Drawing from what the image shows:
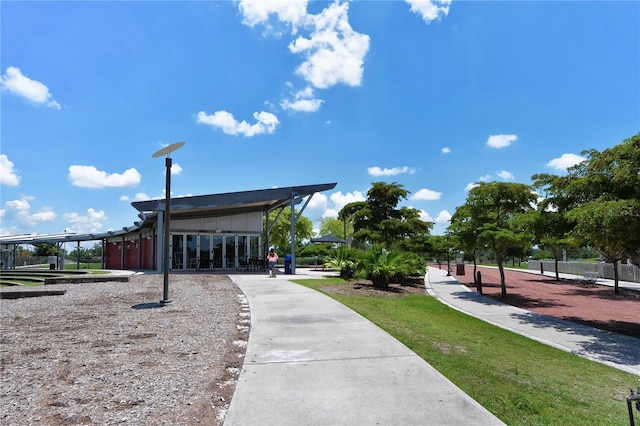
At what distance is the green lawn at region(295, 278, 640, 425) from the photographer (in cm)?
409

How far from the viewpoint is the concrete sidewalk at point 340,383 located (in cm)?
369

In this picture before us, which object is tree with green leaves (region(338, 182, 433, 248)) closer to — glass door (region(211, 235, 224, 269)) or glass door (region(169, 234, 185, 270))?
glass door (region(211, 235, 224, 269))

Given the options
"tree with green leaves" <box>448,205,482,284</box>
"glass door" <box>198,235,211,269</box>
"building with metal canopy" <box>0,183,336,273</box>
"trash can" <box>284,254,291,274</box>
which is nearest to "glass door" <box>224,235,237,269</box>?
"building with metal canopy" <box>0,183,336,273</box>

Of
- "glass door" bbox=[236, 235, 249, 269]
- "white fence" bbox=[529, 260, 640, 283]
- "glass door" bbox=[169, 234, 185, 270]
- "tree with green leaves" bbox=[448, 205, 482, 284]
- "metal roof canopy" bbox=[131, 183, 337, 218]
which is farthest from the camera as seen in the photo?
"glass door" bbox=[236, 235, 249, 269]

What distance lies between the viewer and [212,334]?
7078mm

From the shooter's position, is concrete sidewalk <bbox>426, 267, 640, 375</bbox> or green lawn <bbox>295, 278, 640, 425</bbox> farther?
concrete sidewalk <bbox>426, 267, 640, 375</bbox>

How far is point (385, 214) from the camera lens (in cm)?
3155

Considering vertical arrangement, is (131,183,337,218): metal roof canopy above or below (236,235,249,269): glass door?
above

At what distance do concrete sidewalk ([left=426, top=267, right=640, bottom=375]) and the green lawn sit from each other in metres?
0.54

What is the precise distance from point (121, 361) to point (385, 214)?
1076 inches

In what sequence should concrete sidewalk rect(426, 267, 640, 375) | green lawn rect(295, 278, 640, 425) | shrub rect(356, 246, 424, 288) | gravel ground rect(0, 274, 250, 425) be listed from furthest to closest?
shrub rect(356, 246, 424, 288)
concrete sidewalk rect(426, 267, 640, 375)
green lawn rect(295, 278, 640, 425)
gravel ground rect(0, 274, 250, 425)

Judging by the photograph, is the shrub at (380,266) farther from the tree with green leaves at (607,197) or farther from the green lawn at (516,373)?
the tree with green leaves at (607,197)

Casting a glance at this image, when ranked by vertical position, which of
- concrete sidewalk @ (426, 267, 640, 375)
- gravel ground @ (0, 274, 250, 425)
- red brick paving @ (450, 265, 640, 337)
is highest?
gravel ground @ (0, 274, 250, 425)

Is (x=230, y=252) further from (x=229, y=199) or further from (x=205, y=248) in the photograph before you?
(x=229, y=199)
